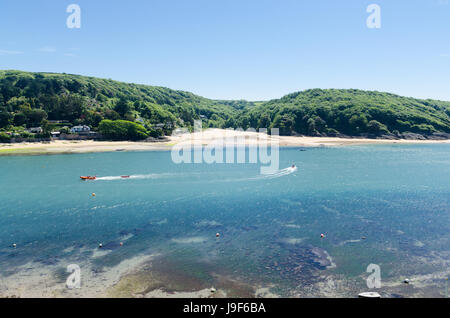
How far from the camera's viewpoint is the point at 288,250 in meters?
29.2

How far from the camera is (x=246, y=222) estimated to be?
124ft

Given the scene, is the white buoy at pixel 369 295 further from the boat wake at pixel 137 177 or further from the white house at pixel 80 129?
the white house at pixel 80 129

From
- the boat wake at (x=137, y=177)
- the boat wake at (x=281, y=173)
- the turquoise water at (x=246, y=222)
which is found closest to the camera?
the turquoise water at (x=246, y=222)

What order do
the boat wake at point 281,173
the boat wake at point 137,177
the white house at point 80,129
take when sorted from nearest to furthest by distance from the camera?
the boat wake at point 137,177, the boat wake at point 281,173, the white house at point 80,129

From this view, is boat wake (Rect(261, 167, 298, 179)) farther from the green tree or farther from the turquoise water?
the green tree

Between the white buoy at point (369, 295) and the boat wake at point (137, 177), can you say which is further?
the boat wake at point (137, 177)

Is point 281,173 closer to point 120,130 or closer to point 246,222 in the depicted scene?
point 246,222

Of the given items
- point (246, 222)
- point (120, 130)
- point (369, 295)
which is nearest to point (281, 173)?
point (246, 222)

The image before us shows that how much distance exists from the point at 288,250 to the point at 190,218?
14.6m

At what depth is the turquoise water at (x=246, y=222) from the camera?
26.7 metres

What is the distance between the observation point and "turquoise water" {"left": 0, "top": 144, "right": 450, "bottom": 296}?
1051 inches

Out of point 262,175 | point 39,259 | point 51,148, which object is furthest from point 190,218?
point 51,148

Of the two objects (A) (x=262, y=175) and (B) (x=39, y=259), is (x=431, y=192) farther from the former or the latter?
(B) (x=39, y=259)

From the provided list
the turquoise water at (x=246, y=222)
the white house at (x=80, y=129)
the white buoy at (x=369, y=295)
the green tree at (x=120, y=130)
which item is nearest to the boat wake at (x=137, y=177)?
the turquoise water at (x=246, y=222)
